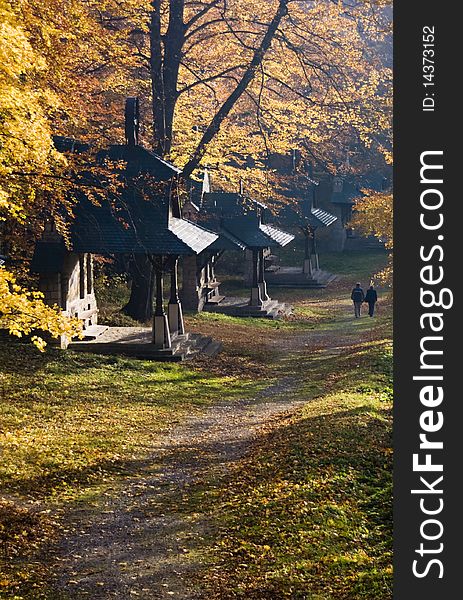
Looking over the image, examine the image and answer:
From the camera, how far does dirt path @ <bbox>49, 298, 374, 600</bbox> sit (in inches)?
422

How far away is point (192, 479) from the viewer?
15133 millimetres

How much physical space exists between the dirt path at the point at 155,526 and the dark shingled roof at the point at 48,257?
289 inches

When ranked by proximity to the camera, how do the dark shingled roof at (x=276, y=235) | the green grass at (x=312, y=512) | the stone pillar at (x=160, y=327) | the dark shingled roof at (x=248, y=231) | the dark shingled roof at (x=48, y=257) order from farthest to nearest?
the dark shingled roof at (x=276, y=235) < the dark shingled roof at (x=248, y=231) < the stone pillar at (x=160, y=327) < the dark shingled roof at (x=48, y=257) < the green grass at (x=312, y=512)

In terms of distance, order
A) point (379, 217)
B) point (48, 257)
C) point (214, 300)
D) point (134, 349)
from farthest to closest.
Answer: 1. point (214, 300)
2. point (379, 217)
3. point (134, 349)
4. point (48, 257)

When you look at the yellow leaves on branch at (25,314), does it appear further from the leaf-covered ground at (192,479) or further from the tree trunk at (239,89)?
the tree trunk at (239,89)

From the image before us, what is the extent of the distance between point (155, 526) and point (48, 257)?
13.6 m

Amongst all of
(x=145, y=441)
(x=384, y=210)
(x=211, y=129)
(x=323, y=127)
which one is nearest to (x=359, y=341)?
(x=384, y=210)

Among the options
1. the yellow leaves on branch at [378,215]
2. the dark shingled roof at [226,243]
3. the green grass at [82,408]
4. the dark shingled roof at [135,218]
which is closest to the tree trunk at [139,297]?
the dark shingled roof at [135,218]

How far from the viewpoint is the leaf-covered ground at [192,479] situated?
10.8 m

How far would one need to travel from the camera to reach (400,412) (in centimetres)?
782

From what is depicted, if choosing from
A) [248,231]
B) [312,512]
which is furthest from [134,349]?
[248,231]

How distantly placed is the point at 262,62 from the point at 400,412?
72.6 feet

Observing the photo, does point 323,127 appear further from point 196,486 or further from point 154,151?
point 196,486

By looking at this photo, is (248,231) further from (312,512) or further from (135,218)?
(312,512)
